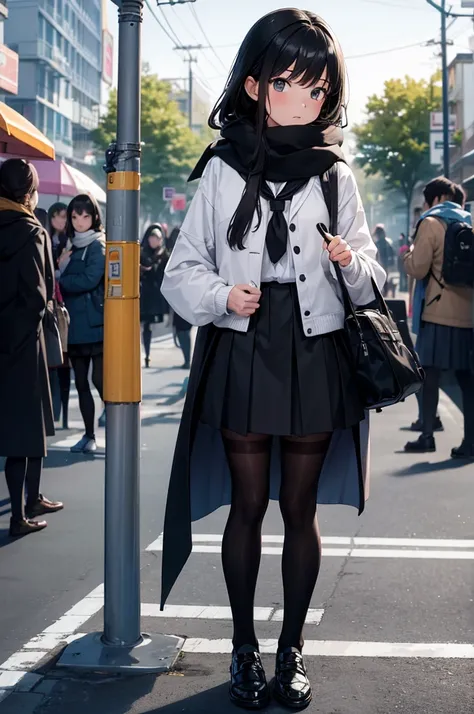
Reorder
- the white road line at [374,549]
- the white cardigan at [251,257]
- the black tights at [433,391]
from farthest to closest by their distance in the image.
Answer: the black tights at [433,391], the white road line at [374,549], the white cardigan at [251,257]

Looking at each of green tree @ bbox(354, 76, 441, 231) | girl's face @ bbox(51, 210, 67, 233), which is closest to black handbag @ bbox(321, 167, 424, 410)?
girl's face @ bbox(51, 210, 67, 233)

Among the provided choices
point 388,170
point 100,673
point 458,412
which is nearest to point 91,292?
point 458,412

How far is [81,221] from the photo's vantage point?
320 inches

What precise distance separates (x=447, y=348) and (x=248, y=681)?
519 centimetres

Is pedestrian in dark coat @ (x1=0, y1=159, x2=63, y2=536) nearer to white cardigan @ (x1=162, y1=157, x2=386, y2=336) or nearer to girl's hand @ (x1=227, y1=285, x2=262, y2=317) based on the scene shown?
white cardigan @ (x1=162, y1=157, x2=386, y2=336)

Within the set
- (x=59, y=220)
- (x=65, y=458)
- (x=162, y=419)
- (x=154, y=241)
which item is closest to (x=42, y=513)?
(x=65, y=458)

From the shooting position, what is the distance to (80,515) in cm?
646

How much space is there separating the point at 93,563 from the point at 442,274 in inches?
157

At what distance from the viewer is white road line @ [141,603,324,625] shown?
442cm

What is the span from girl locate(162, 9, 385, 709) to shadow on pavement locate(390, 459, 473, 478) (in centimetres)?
414

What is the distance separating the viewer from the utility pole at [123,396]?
3.74 metres

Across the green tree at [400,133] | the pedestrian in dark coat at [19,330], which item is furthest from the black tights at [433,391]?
the green tree at [400,133]

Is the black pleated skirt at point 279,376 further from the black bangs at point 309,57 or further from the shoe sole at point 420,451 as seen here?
the shoe sole at point 420,451

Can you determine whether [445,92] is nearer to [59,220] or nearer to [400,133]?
[400,133]
